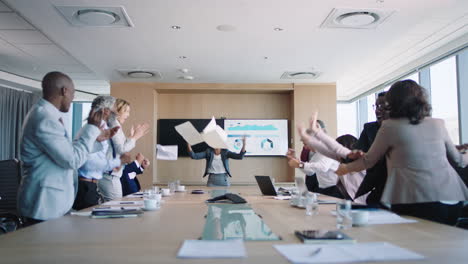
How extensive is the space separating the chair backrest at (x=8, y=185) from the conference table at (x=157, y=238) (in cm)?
202

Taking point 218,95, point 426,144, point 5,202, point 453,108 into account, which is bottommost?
point 5,202

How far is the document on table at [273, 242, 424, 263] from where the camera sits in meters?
1.05

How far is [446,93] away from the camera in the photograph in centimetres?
609

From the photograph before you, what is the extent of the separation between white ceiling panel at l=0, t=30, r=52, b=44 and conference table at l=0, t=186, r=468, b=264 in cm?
436

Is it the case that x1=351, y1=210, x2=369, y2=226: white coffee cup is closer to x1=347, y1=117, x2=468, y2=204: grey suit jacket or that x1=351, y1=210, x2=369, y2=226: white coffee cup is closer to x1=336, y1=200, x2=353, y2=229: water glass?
x1=336, y1=200, x2=353, y2=229: water glass

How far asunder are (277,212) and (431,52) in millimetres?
5287

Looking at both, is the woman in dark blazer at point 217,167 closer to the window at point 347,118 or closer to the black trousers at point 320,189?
the black trousers at point 320,189

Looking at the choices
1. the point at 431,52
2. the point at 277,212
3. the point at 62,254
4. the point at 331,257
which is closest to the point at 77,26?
the point at 277,212

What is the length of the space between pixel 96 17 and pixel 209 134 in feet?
6.55

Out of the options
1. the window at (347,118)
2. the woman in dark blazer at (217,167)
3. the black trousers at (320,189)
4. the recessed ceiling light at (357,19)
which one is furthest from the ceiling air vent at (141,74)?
the window at (347,118)

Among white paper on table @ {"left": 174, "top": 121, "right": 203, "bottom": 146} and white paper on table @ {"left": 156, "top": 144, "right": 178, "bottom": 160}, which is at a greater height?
white paper on table @ {"left": 174, "top": 121, "right": 203, "bottom": 146}

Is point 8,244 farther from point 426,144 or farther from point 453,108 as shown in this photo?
point 453,108

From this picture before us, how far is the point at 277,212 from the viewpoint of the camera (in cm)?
209

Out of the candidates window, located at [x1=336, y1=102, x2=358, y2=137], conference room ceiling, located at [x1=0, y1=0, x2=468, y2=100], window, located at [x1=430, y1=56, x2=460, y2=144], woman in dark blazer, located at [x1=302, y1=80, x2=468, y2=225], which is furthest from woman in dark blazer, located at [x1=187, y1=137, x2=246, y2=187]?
window, located at [x1=336, y1=102, x2=358, y2=137]
